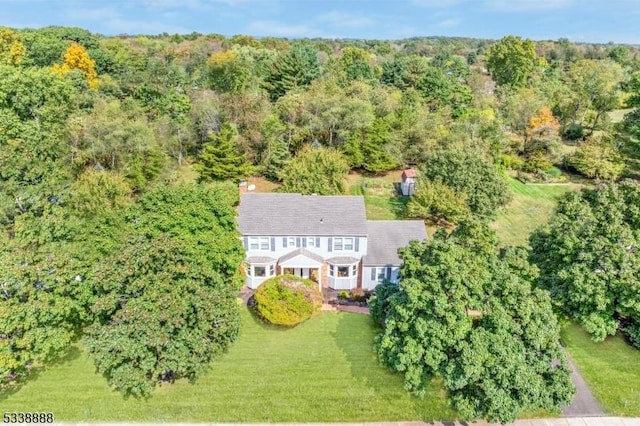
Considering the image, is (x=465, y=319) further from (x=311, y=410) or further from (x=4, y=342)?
(x=4, y=342)

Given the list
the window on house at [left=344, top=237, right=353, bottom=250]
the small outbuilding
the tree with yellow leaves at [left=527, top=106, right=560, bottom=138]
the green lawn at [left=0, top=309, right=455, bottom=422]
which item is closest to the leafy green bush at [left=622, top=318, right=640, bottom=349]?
the green lawn at [left=0, top=309, right=455, bottom=422]

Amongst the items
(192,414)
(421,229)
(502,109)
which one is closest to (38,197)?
(192,414)

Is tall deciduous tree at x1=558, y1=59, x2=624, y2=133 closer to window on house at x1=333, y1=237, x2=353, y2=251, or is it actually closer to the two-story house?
the two-story house

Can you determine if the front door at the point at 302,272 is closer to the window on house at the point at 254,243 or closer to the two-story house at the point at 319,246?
the two-story house at the point at 319,246

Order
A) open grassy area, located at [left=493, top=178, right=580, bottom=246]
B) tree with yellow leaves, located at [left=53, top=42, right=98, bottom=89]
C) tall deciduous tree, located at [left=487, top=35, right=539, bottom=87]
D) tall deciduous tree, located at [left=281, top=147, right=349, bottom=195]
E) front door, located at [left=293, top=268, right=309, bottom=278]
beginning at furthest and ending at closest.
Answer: tall deciduous tree, located at [left=487, top=35, right=539, bottom=87], tree with yellow leaves, located at [left=53, top=42, right=98, bottom=89], open grassy area, located at [left=493, top=178, right=580, bottom=246], tall deciduous tree, located at [left=281, top=147, right=349, bottom=195], front door, located at [left=293, top=268, right=309, bottom=278]

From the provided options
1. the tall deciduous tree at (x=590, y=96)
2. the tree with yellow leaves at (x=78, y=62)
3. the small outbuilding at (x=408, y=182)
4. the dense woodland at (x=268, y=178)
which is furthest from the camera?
the tree with yellow leaves at (x=78, y=62)

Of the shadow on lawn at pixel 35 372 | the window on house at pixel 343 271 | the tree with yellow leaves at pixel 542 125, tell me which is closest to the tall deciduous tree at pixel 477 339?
the window on house at pixel 343 271
